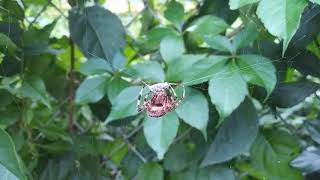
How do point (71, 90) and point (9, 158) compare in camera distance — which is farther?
point (71, 90)

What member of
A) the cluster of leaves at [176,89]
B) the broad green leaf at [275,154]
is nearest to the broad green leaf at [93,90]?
the cluster of leaves at [176,89]

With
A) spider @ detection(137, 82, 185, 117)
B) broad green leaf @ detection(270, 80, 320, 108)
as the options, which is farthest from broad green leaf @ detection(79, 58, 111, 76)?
broad green leaf @ detection(270, 80, 320, 108)

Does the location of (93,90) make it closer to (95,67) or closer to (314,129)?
(95,67)

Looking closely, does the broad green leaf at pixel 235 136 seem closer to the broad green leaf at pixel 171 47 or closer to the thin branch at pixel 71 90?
the broad green leaf at pixel 171 47

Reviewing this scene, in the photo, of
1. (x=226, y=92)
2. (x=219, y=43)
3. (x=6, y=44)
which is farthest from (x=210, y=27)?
(x=6, y=44)

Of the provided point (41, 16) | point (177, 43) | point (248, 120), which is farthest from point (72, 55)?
point (248, 120)

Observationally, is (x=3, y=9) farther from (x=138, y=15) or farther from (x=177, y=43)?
(x=138, y=15)
